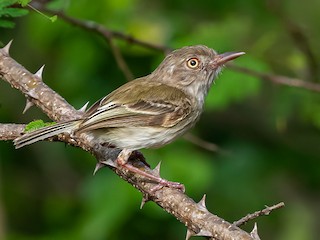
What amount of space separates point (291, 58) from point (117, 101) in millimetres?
3223

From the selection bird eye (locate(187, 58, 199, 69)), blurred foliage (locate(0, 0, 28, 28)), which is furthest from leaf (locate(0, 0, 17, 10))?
bird eye (locate(187, 58, 199, 69))

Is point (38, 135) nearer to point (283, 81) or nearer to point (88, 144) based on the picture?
point (88, 144)

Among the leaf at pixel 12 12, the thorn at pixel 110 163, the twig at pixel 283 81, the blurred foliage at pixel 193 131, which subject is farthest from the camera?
the blurred foliage at pixel 193 131

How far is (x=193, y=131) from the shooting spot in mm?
9367

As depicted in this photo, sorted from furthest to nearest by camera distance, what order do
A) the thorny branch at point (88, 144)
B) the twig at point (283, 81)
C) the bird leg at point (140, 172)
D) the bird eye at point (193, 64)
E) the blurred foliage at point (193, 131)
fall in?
the blurred foliage at point (193, 131)
the twig at point (283, 81)
the bird eye at point (193, 64)
the bird leg at point (140, 172)
the thorny branch at point (88, 144)

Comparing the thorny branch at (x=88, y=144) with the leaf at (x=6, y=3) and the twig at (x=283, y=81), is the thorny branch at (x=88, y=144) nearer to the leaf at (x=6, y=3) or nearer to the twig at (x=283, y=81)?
the leaf at (x=6, y=3)

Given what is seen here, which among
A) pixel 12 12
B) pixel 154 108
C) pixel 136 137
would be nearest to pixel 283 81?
pixel 154 108

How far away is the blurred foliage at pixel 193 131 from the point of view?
8344 mm

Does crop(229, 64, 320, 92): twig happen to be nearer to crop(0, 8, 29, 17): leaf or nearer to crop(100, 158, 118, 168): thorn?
A: crop(100, 158, 118, 168): thorn

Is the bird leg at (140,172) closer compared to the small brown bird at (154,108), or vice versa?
the bird leg at (140,172)

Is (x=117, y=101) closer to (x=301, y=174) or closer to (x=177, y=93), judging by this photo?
(x=177, y=93)

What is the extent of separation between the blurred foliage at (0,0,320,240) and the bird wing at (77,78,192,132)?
162 cm

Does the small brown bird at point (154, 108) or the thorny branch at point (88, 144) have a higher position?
the small brown bird at point (154, 108)

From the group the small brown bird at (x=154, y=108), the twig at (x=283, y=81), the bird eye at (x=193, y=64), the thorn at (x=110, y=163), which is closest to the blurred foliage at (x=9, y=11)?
the small brown bird at (x=154, y=108)
